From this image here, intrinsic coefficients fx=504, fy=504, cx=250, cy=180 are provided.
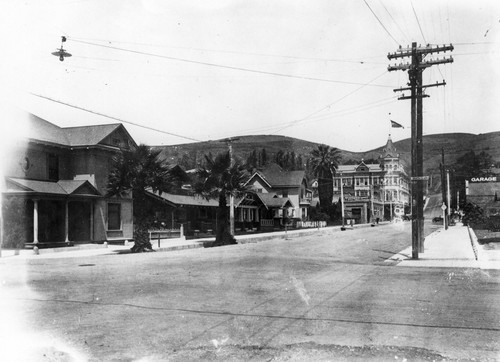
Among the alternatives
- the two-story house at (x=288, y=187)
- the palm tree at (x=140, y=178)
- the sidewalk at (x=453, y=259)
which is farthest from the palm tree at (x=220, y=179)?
the two-story house at (x=288, y=187)

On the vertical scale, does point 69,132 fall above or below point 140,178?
above

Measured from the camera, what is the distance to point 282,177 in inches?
3110

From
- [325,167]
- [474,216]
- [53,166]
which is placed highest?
[325,167]

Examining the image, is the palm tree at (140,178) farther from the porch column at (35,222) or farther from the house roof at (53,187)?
the house roof at (53,187)

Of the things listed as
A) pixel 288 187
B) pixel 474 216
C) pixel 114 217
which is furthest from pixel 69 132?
pixel 288 187

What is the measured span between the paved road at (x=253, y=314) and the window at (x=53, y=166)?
1579 cm

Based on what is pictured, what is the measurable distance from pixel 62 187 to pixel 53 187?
33.2 inches

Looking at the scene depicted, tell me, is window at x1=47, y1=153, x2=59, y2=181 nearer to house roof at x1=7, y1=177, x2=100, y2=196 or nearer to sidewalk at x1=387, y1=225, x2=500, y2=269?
house roof at x1=7, y1=177, x2=100, y2=196

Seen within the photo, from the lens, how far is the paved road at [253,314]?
6879 millimetres

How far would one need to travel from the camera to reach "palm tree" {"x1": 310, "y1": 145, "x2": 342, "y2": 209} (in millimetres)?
86625

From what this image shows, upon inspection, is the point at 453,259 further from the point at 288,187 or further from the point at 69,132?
the point at 288,187

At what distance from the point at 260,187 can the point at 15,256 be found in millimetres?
54237

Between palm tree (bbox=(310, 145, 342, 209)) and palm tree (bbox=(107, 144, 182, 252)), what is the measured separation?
61583mm

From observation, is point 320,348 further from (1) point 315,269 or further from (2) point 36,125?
(2) point 36,125
